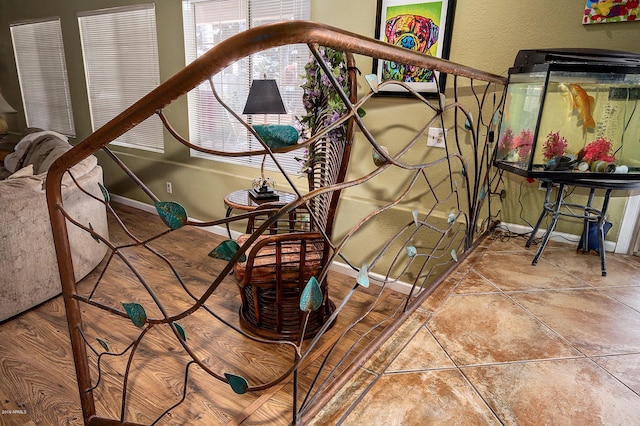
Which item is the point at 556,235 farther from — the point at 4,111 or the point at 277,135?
the point at 4,111

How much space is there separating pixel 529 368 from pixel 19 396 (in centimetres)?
228

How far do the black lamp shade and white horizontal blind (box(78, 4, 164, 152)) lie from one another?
198cm

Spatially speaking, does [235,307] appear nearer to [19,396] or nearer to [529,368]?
[19,396]

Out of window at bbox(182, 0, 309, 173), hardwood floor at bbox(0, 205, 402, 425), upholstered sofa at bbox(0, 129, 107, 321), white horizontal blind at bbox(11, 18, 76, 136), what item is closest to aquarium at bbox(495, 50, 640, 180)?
hardwood floor at bbox(0, 205, 402, 425)

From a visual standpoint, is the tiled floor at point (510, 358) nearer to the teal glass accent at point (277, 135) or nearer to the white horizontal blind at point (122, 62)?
the teal glass accent at point (277, 135)

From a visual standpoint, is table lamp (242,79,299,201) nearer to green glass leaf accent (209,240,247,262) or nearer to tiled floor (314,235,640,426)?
tiled floor (314,235,640,426)

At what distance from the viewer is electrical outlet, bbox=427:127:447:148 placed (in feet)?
8.30

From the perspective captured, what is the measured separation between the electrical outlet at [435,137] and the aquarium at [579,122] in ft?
2.15

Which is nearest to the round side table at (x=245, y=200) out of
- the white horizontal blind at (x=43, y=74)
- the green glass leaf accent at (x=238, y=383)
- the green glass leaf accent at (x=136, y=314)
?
the green glass leaf accent at (x=136, y=314)

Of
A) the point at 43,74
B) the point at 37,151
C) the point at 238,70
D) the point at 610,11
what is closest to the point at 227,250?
the point at 610,11

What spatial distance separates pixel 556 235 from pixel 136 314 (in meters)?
2.26

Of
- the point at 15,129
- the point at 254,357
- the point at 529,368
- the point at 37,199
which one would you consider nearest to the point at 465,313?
the point at 529,368

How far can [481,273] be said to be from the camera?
6.22 ft

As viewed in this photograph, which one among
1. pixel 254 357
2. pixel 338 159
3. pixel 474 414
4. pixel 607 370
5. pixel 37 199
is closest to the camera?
pixel 474 414
